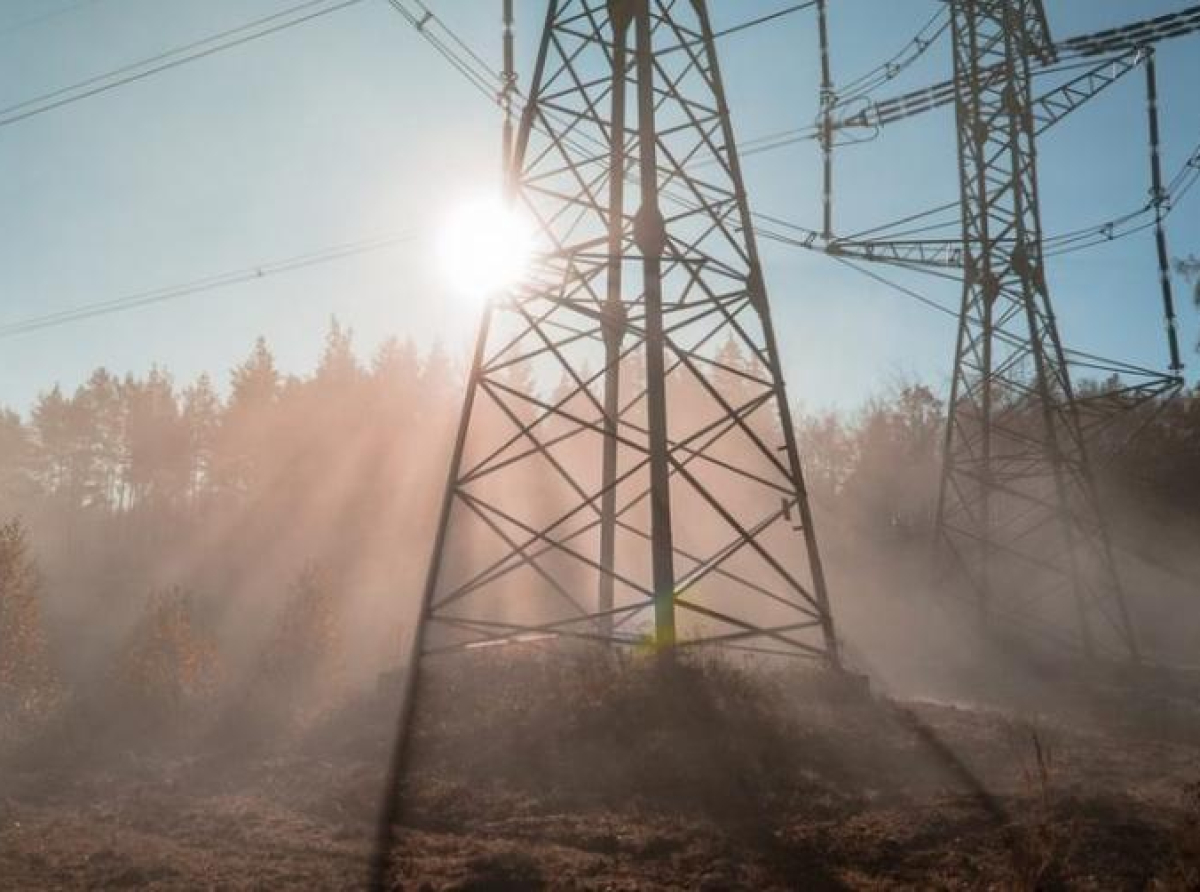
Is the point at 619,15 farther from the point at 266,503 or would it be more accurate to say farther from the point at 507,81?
the point at 266,503

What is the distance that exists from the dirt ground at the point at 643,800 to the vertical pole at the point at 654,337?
3.41ft

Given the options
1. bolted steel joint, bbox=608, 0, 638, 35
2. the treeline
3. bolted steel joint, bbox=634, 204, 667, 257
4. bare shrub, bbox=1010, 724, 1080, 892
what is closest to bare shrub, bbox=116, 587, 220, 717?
the treeline

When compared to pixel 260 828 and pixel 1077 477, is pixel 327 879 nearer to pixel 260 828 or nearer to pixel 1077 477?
pixel 260 828

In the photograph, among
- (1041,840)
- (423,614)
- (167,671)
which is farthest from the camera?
(167,671)

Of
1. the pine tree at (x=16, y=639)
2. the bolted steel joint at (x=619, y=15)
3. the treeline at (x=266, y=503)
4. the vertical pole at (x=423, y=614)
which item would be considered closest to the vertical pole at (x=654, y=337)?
the bolted steel joint at (x=619, y=15)

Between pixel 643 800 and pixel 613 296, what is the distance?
660 cm

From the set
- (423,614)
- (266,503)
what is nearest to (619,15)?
(423,614)

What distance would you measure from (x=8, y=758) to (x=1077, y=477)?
68.3ft

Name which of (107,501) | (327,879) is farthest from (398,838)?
(107,501)

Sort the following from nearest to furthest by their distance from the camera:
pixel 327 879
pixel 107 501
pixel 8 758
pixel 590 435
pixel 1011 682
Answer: pixel 327 879, pixel 8 758, pixel 1011 682, pixel 590 435, pixel 107 501

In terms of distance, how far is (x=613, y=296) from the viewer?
10.6m

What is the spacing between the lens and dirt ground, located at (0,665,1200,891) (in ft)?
15.8

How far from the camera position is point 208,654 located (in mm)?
22875

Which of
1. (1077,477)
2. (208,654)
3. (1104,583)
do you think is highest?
(1077,477)
